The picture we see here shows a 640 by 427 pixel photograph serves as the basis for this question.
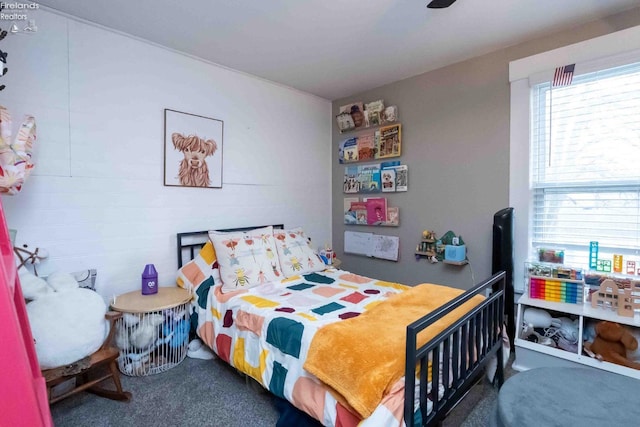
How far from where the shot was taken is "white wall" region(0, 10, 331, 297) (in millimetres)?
1971

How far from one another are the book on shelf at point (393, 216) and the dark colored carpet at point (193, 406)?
1.58m

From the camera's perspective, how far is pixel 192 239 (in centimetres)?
270

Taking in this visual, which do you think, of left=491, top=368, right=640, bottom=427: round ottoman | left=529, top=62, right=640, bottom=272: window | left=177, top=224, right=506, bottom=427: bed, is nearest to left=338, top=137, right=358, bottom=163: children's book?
left=177, top=224, right=506, bottom=427: bed

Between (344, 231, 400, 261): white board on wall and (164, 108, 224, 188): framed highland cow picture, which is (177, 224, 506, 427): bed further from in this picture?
(344, 231, 400, 261): white board on wall

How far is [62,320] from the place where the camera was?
1576 millimetres

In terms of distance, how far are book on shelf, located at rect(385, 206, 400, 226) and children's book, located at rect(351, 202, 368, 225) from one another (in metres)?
0.28

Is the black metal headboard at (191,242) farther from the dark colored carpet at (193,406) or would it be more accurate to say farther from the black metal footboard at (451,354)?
the black metal footboard at (451,354)

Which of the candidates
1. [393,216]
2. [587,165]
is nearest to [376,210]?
[393,216]

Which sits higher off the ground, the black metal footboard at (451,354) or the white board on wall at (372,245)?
the white board on wall at (372,245)

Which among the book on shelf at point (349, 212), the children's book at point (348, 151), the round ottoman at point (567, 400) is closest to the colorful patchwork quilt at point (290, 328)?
the round ottoman at point (567, 400)

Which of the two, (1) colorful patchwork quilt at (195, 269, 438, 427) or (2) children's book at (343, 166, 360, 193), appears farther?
(2) children's book at (343, 166, 360, 193)

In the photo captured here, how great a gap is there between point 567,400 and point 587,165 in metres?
1.79

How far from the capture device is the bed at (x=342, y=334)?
127cm

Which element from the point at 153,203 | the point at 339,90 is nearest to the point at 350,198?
the point at 339,90
